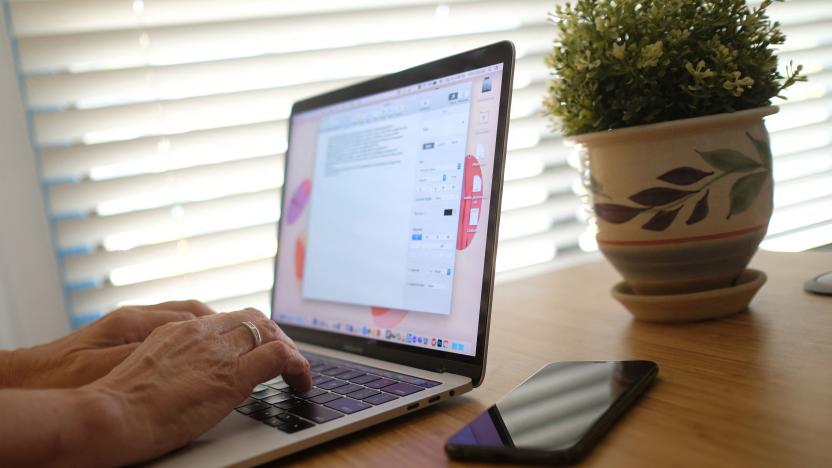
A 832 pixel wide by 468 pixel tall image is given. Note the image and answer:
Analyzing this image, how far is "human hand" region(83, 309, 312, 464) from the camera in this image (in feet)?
1.53

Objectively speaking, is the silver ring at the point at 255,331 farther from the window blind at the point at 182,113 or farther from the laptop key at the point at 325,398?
the window blind at the point at 182,113

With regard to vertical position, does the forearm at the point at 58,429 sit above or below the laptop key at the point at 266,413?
above

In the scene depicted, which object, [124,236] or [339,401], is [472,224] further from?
[124,236]

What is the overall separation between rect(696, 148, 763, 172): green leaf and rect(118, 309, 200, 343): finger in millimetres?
571

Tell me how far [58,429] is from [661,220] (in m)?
0.55

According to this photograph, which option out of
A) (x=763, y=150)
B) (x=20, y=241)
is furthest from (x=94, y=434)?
(x=20, y=241)

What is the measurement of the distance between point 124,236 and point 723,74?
99 cm

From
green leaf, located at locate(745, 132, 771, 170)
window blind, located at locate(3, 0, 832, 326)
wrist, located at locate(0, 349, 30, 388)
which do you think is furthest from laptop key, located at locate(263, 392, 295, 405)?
window blind, located at locate(3, 0, 832, 326)

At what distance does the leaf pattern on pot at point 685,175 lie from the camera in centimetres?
63

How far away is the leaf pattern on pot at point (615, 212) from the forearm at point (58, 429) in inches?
19.5

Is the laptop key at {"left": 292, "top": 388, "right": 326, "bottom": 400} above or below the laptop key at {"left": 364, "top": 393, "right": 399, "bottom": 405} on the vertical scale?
below

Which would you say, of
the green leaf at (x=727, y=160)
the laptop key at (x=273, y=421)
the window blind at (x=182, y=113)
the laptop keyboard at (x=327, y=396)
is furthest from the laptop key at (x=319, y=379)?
the window blind at (x=182, y=113)

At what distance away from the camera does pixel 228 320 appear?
582 millimetres

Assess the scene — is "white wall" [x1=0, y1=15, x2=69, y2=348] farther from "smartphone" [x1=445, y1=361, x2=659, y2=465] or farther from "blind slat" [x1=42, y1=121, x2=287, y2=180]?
"smartphone" [x1=445, y1=361, x2=659, y2=465]
